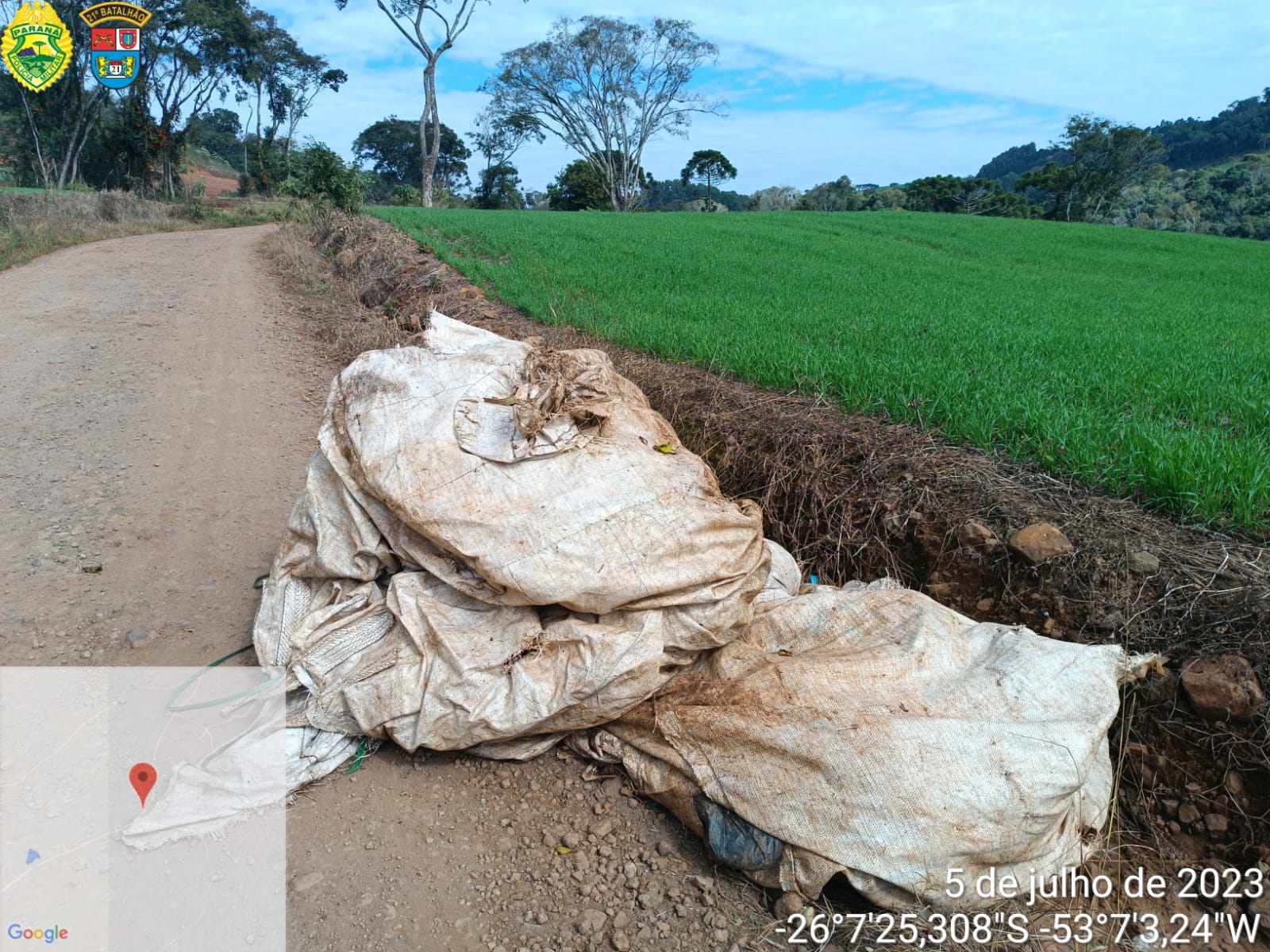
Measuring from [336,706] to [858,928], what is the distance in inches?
54.9

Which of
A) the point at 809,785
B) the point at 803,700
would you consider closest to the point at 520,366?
the point at 803,700

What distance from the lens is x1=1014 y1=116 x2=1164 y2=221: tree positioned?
101 ft

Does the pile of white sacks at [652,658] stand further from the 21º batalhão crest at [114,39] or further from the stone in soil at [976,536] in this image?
the 21º batalhão crest at [114,39]

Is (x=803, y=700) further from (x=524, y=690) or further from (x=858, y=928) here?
(x=524, y=690)

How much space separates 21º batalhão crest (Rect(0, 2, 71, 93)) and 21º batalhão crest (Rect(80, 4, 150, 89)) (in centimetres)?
91

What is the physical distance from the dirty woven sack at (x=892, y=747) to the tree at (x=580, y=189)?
3543cm

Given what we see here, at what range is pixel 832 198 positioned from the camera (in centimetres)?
3797

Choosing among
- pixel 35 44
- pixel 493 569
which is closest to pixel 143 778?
pixel 493 569

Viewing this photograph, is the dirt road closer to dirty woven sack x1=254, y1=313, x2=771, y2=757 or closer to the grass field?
dirty woven sack x1=254, y1=313, x2=771, y2=757

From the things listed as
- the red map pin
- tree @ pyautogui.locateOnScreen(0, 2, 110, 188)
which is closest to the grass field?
the red map pin

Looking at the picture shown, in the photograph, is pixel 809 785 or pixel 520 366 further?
pixel 520 366

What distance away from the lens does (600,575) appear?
1908mm

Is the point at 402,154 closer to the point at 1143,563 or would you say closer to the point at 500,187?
the point at 500,187

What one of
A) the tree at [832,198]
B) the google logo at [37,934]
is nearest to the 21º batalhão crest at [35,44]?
the google logo at [37,934]
